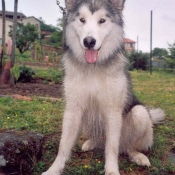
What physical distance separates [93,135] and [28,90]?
469 cm

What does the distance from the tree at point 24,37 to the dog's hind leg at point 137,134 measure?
88.1 feet

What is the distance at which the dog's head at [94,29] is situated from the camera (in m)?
2.94

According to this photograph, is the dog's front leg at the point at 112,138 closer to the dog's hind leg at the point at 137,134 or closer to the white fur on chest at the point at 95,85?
the white fur on chest at the point at 95,85

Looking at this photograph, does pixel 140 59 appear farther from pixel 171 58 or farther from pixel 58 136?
pixel 58 136

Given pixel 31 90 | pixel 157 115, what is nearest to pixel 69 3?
pixel 157 115

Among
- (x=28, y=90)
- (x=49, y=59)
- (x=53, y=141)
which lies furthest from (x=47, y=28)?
(x=53, y=141)

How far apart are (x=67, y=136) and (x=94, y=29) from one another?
1.16 meters

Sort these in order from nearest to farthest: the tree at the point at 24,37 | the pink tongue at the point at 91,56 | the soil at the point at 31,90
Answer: the pink tongue at the point at 91,56 → the soil at the point at 31,90 → the tree at the point at 24,37

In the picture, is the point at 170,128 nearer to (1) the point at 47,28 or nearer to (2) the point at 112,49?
(2) the point at 112,49

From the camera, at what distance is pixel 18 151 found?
3.06 meters

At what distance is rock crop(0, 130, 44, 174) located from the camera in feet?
9.81

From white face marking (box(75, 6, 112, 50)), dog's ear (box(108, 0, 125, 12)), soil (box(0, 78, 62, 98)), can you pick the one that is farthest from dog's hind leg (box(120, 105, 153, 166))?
soil (box(0, 78, 62, 98))

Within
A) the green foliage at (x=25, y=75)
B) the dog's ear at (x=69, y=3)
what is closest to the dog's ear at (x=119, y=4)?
the dog's ear at (x=69, y=3)

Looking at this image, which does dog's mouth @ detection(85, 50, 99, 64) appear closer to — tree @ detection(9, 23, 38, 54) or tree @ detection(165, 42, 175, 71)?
tree @ detection(165, 42, 175, 71)
